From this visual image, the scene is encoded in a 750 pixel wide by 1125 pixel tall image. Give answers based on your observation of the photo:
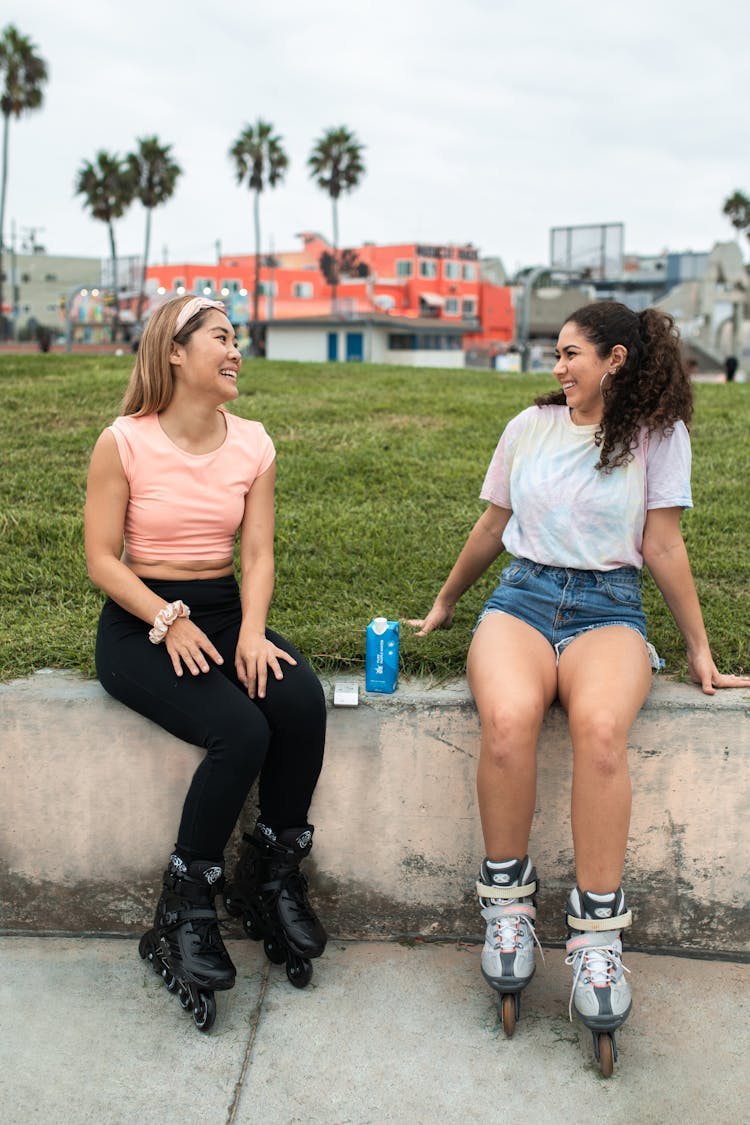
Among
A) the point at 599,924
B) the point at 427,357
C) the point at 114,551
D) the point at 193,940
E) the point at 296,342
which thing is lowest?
the point at 193,940

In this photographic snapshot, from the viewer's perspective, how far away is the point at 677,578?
10.4 ft

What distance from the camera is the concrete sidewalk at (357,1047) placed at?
248cm

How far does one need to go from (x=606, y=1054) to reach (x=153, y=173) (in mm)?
59053

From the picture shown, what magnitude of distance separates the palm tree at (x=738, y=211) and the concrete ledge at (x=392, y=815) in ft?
271

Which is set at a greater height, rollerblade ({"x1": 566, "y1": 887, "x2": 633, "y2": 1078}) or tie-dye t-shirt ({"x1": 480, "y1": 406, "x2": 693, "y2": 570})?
tie-dye t-shirt ({"x1": 480, "y1": 406, "x2": 693, "y2": 570})

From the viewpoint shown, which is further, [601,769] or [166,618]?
[166,618]

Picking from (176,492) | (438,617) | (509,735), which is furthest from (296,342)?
(509,735)

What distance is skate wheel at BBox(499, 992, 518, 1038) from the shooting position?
2.74 meters

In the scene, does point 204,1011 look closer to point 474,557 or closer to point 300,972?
point 300,972

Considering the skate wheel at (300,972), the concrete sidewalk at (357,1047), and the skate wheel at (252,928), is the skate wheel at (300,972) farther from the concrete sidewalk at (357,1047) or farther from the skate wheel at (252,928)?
the skate wheel at (252,928)

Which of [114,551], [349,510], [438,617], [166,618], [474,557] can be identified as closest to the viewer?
[166,618]

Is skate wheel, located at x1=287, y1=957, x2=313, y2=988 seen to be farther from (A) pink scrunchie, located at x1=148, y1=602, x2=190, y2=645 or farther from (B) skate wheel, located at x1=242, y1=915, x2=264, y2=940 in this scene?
(A) pink scrunchie, located at x1=148, y1=602, x2=190, y2=645

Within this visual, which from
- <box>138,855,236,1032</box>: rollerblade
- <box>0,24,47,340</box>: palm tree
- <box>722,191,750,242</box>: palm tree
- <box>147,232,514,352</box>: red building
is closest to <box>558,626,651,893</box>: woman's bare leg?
<box>138,855,236,1032</box>: rollerblade

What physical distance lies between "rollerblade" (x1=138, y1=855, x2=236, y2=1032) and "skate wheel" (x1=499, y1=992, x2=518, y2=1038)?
2.35 ft
